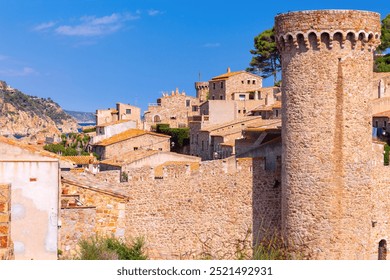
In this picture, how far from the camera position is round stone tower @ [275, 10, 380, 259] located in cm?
2158

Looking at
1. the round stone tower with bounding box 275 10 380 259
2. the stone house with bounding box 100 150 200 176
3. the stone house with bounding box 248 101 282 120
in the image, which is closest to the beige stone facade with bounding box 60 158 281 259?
the round stone tower with bounding box 275 10 380 259

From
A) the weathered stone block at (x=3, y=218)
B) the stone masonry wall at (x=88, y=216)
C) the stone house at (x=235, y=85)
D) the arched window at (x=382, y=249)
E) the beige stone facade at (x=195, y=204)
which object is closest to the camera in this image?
the weathered stone block at (x=3, y=218)

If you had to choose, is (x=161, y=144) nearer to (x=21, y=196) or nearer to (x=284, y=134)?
(x=284, y=134)

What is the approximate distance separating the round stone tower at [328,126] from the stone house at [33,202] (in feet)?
23.4

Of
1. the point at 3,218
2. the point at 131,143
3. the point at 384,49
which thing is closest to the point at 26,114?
the point at 384,49

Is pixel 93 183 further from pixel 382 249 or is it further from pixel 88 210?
pixel 382 249

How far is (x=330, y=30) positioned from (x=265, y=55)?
46905 millimetres

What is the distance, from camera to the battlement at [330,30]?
21422 millimetres

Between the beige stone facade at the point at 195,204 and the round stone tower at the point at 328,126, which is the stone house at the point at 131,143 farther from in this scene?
the round stone tower at the point at 328,126

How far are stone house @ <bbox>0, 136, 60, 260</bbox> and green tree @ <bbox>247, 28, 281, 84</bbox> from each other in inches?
1957

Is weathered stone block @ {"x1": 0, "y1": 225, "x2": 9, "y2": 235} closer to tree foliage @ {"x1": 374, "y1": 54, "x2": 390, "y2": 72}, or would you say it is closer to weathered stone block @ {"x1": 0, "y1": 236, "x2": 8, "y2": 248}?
weathered stone block @ {"x1": 0, "y1": 236, "x2": 8, "y2": 248}

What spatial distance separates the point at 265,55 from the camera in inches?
2680

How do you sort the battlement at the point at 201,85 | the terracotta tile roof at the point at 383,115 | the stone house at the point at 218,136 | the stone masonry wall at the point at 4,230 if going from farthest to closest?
1. the battlement at the point at 201,85
2. the stone house at the point at 218,136
3. the terracotta tile roof at the point at 383,115
4. the stone masonry wall at the point at 4,230

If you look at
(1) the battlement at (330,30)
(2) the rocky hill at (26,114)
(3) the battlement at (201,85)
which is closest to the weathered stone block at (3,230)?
(1) the battlement at (330,30)
